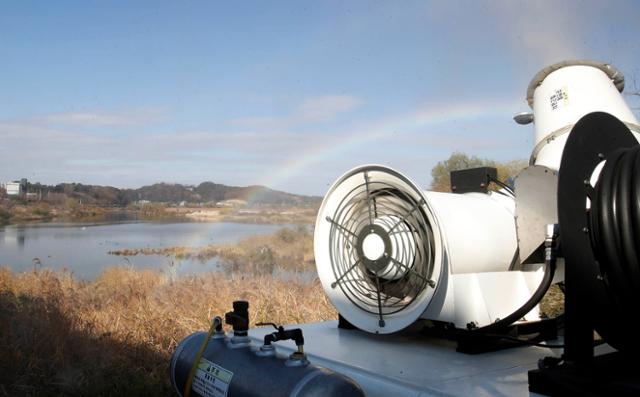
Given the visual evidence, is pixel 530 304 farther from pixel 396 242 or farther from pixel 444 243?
pixel 396 242

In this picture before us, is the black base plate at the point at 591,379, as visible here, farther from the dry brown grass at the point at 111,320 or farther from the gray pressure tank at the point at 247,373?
the dry brown grass at the point at 111,320

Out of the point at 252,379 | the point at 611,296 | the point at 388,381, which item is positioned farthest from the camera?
the point at 252,379

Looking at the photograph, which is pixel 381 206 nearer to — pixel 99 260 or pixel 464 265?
pixel 464 265

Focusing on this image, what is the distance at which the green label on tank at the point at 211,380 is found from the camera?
228 cm

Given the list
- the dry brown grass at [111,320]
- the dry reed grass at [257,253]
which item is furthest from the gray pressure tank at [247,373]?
the dry reed grass at [257,253]

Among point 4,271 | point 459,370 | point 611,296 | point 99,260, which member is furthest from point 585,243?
point 99,260

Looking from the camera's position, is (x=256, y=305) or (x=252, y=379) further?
(x=256, y=305)

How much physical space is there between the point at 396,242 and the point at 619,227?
1.13 m

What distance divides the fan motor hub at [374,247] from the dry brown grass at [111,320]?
2.90 meters

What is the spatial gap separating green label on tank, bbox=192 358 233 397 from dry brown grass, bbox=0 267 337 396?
2506 millimetres

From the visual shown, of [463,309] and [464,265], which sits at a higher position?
[464,265]

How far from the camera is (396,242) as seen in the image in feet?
8.67

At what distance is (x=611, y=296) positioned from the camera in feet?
5.73

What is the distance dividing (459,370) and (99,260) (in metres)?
9.94
